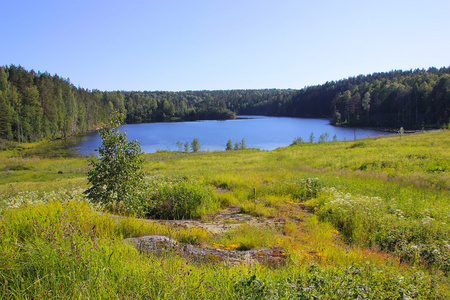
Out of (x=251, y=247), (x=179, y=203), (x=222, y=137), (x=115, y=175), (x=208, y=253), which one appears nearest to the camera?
(x=208, y=253)

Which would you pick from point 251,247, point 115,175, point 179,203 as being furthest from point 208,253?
point 179,203

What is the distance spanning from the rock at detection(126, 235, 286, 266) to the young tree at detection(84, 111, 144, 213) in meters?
3.05

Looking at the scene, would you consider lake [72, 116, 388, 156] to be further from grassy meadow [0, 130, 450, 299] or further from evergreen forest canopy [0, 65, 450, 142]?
grassy meadow [0, 130, 450, 299]

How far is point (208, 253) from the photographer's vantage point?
462 centimetres

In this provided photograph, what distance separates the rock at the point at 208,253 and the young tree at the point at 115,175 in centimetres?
305

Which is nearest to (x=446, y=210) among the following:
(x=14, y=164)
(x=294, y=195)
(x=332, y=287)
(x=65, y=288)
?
(x=294, y=195)

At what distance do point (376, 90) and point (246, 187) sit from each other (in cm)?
12481

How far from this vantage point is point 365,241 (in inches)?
247

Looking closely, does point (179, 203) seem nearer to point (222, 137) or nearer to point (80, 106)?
point (222, 137)

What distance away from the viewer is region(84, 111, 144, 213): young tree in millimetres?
7402

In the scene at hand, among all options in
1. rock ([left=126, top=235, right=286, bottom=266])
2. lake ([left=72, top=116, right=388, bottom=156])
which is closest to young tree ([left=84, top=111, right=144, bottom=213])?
rock ([left=126, top=235, right=286, bottom=266])

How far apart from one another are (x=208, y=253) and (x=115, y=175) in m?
4.19

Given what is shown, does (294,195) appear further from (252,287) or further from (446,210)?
(252,287)

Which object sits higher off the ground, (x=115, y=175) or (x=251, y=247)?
(x=115, y=175)
